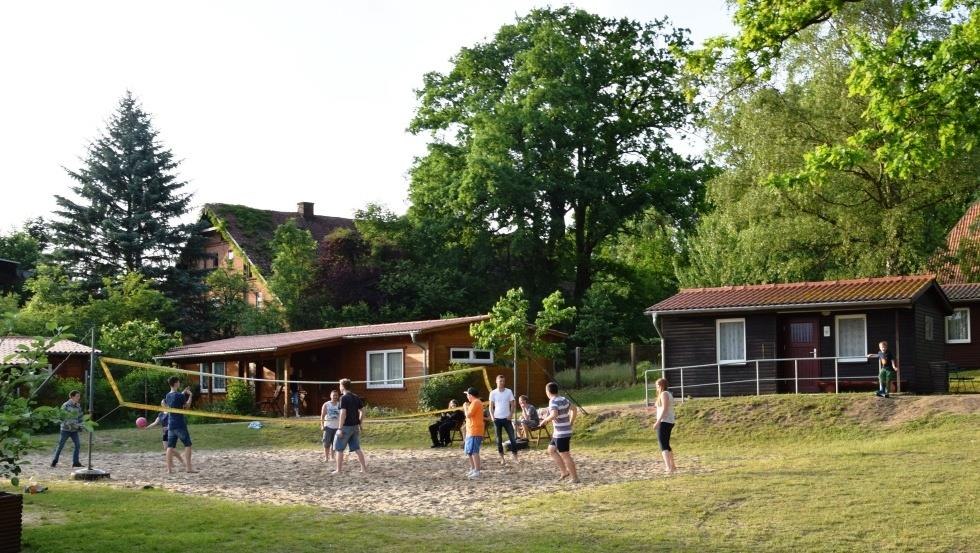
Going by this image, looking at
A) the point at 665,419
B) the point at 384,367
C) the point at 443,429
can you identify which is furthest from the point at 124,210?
the point at 665,419

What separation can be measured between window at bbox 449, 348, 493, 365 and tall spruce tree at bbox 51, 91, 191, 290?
76.4 ft

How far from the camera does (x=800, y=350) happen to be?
3002 centimetres

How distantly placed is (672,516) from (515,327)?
593 inches

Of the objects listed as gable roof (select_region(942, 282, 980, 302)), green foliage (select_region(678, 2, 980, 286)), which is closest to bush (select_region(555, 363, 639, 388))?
green foliage (select_region(678, 2, 980, 286))

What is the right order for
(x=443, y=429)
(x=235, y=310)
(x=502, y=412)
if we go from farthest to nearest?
(x=235, y=310), (x=443, y=429), (x=502, y=412)

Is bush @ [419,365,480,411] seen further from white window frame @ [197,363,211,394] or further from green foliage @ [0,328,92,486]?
green foliage @ [0,328,92,486]

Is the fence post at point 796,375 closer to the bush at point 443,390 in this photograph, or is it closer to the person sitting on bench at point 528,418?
the person sitting on bench at point 528,418

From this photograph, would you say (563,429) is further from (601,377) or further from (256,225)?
(256,225)

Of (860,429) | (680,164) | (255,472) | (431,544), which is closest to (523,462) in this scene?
(255,472)

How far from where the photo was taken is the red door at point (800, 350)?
97.2ft

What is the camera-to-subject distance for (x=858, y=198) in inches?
1346

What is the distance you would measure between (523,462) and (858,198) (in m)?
17.2

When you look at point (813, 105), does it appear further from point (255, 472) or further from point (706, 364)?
point (255, 472)

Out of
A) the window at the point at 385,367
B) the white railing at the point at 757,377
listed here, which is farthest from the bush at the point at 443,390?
the white railing at the point at 757,377
